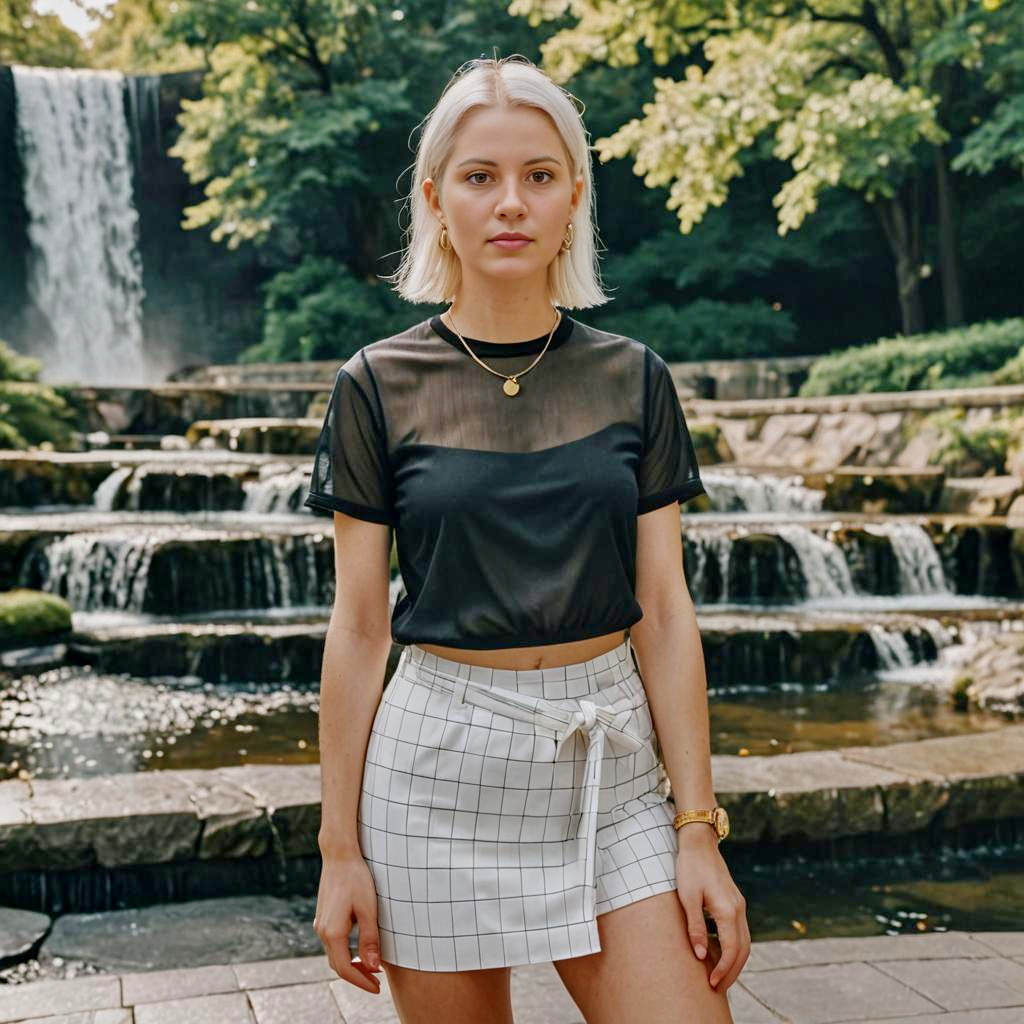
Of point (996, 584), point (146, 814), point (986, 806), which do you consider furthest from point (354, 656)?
point (996, 584)

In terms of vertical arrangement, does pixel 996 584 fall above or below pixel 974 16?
below

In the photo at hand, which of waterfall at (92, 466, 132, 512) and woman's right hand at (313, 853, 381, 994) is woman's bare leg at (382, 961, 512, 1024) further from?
waterfall at (92, 466, 132, 512)

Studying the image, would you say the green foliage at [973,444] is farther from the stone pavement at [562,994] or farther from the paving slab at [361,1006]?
the paving slab at [361,1006]

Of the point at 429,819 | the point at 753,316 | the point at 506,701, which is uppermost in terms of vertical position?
the point at 753,316

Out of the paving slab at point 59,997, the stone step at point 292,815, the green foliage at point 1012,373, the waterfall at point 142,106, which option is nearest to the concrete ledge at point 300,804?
the stone step at point 292,815

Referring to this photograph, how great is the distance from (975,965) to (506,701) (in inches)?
85.4

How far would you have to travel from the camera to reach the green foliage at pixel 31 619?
8445mm

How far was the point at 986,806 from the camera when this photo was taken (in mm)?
4918

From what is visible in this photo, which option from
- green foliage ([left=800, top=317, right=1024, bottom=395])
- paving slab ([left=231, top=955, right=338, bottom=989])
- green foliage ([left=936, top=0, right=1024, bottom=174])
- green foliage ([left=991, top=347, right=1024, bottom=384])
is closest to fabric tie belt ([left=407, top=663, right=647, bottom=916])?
paving slab ([left=231, top=955, right=338, bottom=989])

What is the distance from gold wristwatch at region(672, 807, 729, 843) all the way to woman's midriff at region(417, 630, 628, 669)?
24cm

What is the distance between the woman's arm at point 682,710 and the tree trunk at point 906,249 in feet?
65.3

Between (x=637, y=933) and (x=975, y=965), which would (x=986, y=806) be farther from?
(x=637, y=933)

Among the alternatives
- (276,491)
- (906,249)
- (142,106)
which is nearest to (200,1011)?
(276,491)

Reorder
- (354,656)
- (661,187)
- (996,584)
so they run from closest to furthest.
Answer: (354,656) < (996,584) < (661,187)
